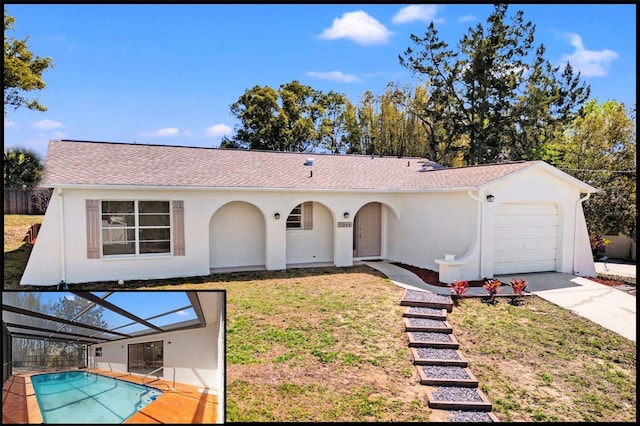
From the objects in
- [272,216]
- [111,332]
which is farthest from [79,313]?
[272,216]

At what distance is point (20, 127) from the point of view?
701 inches

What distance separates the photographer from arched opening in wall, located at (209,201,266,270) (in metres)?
13.5

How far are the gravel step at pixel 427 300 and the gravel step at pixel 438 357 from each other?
1.73 metres

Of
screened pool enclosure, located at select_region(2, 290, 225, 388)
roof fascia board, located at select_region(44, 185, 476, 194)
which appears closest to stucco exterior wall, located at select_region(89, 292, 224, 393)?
screened pool enclosure, located at select_region(2, 290, 225, 388)

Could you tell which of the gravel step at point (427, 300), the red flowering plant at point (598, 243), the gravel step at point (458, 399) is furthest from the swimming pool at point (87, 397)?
the red flowering plant at point (598, 243)

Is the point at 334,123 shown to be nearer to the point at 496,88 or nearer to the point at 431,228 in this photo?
the point at 496,88

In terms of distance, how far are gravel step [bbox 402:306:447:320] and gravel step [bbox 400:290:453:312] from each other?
0.10 meters

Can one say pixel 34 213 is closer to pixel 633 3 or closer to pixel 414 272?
pixel 414 272

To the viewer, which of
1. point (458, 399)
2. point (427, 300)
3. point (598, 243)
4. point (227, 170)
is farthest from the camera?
point (598, 243)

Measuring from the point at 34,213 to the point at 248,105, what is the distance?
16498 mm

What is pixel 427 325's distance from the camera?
830 centimetres

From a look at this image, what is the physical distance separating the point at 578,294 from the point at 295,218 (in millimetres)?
8778

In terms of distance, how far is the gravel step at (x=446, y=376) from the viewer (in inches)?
253

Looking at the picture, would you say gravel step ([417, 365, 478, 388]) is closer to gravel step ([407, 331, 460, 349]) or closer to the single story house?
→ gravel step ([407, 331, 460, 349])
